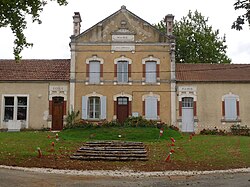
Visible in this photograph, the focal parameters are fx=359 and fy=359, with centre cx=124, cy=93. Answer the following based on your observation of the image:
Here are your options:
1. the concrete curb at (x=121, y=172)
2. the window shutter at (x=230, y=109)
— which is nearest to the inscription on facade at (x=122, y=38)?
the window shutter at (x=230, y=109)

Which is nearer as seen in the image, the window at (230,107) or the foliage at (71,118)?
the foliage at (71,118)

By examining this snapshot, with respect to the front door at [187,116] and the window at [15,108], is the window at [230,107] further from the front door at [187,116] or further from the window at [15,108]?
the window at [15,108]

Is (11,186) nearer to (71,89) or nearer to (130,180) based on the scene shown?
(130,180)

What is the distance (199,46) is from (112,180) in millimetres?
28464

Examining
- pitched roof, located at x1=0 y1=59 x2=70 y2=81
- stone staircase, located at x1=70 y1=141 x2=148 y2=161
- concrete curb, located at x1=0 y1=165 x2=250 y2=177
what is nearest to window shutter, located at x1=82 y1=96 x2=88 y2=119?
pitched roof, located at x1=0 y1=59 x2=70 y2=81

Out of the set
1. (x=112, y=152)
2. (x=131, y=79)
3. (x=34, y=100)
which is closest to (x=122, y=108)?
(x=131, y=79)

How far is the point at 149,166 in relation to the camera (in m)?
12.3

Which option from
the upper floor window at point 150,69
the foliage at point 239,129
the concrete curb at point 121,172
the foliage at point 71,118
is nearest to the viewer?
the concrete curb at point 121,172

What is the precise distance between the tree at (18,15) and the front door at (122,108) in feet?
42.4

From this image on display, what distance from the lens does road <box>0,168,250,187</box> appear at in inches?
349

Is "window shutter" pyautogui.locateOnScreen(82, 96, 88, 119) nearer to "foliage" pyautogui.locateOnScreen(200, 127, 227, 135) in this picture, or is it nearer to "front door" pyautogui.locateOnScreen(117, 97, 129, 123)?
"front door" pyautogui.locateOnScreen(117, 97, 129, 123)

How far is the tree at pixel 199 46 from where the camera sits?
35.7 m

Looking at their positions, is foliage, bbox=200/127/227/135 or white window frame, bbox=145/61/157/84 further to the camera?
white window frame, bbox=145/61/157/84

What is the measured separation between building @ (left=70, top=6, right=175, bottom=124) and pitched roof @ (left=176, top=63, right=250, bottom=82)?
1547 mm
